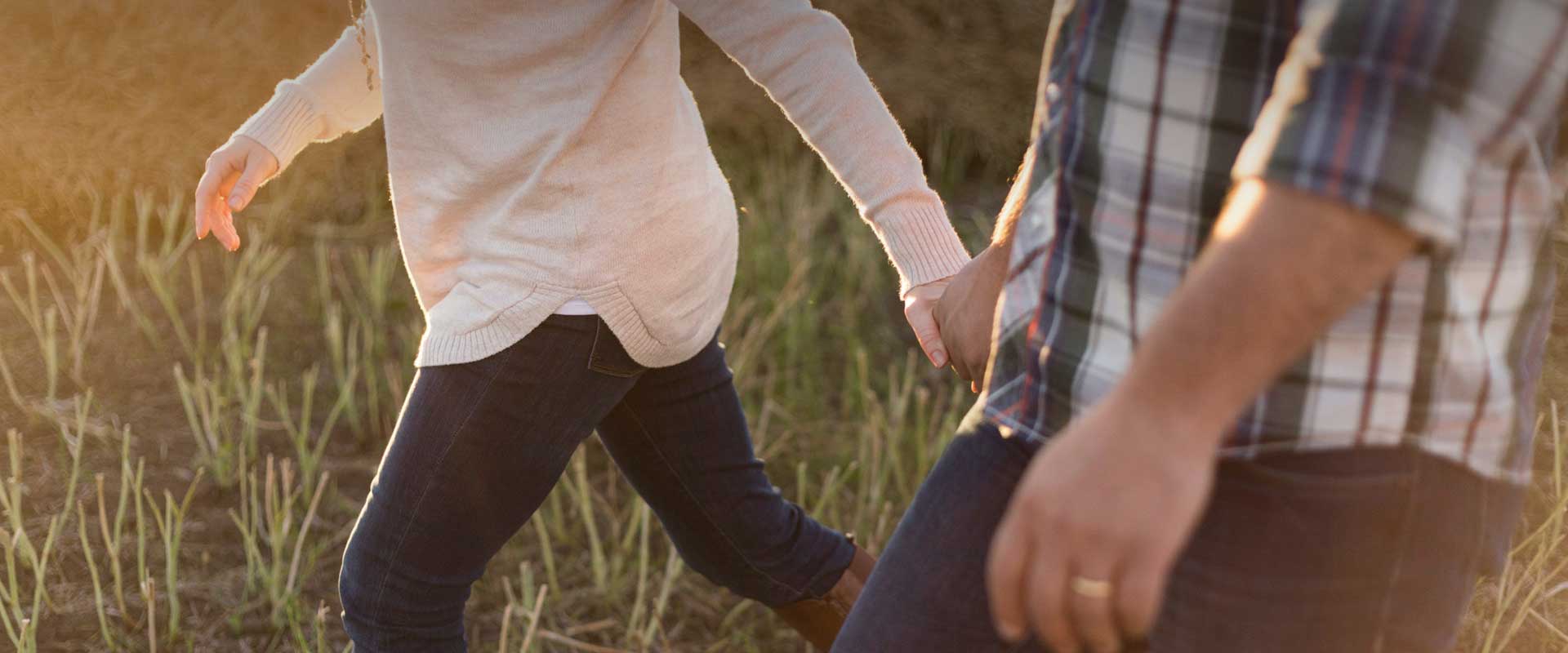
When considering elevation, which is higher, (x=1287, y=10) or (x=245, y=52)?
(x=1287, y=10)

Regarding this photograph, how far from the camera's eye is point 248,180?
5.16 ft

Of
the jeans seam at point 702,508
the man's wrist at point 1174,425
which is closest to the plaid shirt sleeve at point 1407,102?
the man's wrist at point 1174,425

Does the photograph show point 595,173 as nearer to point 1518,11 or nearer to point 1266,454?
point 1266,454

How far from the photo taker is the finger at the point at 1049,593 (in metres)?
0.73

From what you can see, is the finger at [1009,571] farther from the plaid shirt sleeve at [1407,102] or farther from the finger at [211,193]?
the finger at [211,193]

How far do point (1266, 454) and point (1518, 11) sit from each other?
0.31 meters

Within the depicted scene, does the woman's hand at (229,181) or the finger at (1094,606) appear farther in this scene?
the woman's hand at (229,181)

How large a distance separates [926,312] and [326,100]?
2.42ft

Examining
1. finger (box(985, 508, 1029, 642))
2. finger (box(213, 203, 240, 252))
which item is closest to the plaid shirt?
finger (box(985, 508, 1029, 642))

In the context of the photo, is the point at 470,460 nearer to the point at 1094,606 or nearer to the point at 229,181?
the point at 229,181

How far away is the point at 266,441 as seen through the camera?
2605 millimetres

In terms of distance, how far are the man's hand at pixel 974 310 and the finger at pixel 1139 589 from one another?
54 centimetres

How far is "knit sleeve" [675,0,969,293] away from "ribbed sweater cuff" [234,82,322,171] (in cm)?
51

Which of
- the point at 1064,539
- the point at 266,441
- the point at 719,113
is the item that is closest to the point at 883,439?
the point at 266,441
